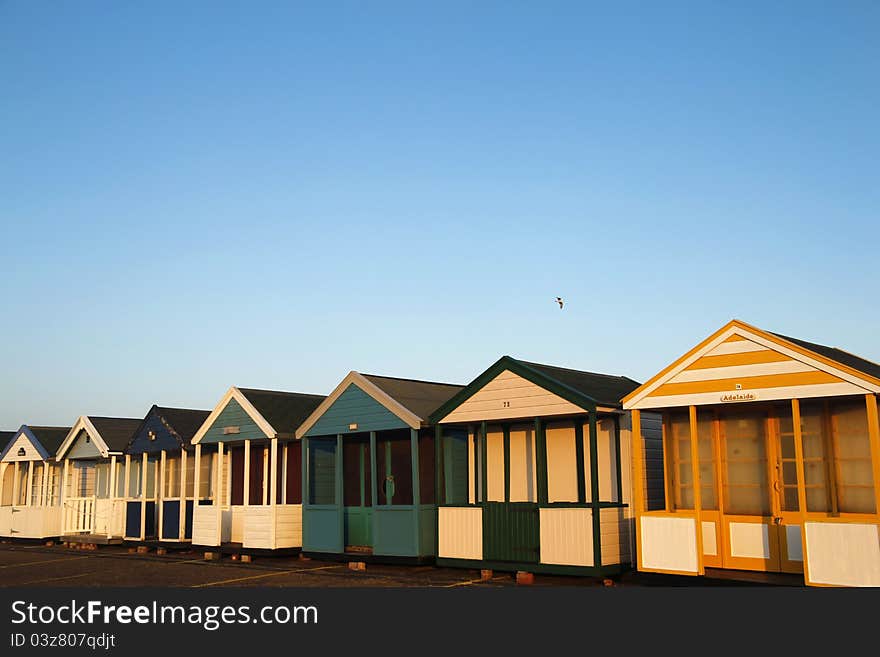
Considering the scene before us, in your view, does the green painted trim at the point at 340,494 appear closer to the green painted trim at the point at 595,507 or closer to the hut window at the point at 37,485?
the green painted trim at the point at 595,507

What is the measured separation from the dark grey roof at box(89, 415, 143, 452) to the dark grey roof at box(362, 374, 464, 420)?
12.1m

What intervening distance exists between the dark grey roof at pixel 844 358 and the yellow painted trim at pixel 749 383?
39 cm

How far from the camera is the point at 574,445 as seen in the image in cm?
1836

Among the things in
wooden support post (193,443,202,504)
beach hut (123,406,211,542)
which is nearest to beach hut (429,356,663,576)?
wooden support post (193,443,202,504)

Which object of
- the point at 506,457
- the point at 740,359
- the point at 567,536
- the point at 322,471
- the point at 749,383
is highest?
the point at 740,359

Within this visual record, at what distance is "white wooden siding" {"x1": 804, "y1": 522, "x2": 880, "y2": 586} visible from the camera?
1266 centimetres

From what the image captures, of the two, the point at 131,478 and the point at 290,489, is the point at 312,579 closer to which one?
the point at 290,489

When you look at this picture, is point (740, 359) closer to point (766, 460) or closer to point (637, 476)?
point (766, 460)

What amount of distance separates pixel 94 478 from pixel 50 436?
2511mm

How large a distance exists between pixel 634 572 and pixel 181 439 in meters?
15.6

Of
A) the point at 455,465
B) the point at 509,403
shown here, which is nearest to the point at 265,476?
the point at 455,465

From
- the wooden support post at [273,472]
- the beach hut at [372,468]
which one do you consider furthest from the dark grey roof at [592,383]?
the wooden support post at [273,472]

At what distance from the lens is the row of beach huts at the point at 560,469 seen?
14.3 m

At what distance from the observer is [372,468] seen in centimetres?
2098
